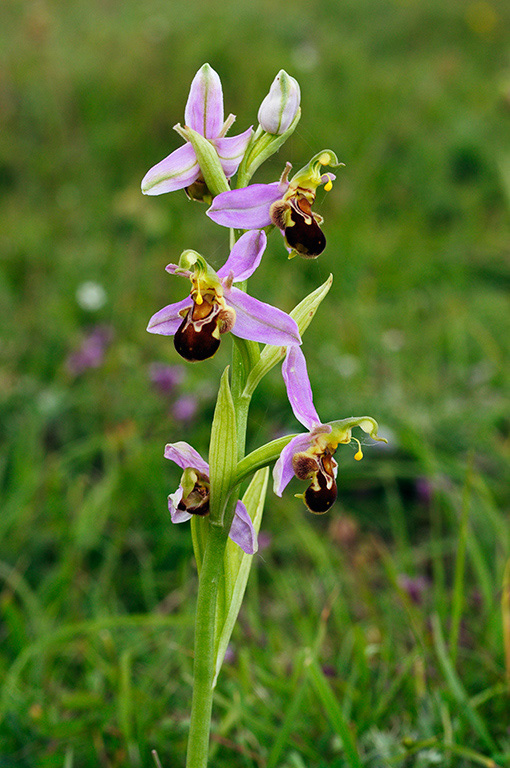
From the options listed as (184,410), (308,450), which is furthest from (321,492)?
(184,410)

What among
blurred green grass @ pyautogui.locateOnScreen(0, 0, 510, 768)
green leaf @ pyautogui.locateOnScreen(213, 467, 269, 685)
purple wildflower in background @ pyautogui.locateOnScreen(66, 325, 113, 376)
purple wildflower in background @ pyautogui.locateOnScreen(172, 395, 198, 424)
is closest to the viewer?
green leaf @ pyautogui.locateOnScreen(213, 467, 269, 685)

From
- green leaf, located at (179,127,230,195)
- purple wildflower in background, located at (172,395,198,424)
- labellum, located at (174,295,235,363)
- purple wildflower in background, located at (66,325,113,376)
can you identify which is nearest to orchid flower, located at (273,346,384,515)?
labellum, located at (174,295,235,363)

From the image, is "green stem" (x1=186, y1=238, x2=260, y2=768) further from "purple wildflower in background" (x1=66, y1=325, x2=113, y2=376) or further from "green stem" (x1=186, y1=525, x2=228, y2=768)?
"purple wildflower in background" (x1=66, y1=325, x2=113, y2=376)

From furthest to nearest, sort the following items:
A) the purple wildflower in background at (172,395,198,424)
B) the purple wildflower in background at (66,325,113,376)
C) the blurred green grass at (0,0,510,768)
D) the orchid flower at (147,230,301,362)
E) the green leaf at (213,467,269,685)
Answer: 1. the purple wildflower in background at (66,325,113,376)
2. the purple wildflower in background at (172,395,198,424)
3. the blurred green grass at (0,0,510,768)
4. the green leaf at (213,467,269,685)
5. the orchid flower at (147,230,301,362)

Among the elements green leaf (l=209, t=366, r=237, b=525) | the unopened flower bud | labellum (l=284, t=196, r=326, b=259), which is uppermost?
the unopened flower bud

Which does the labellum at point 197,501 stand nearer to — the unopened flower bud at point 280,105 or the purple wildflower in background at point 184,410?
the unopened flower bud at point 280,105

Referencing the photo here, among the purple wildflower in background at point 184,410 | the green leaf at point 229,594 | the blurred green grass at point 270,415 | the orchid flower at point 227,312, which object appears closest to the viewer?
the orchid flower at point 227,312

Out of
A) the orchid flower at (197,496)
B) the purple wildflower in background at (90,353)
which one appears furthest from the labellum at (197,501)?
the purple wildflower in background at (90,353)
